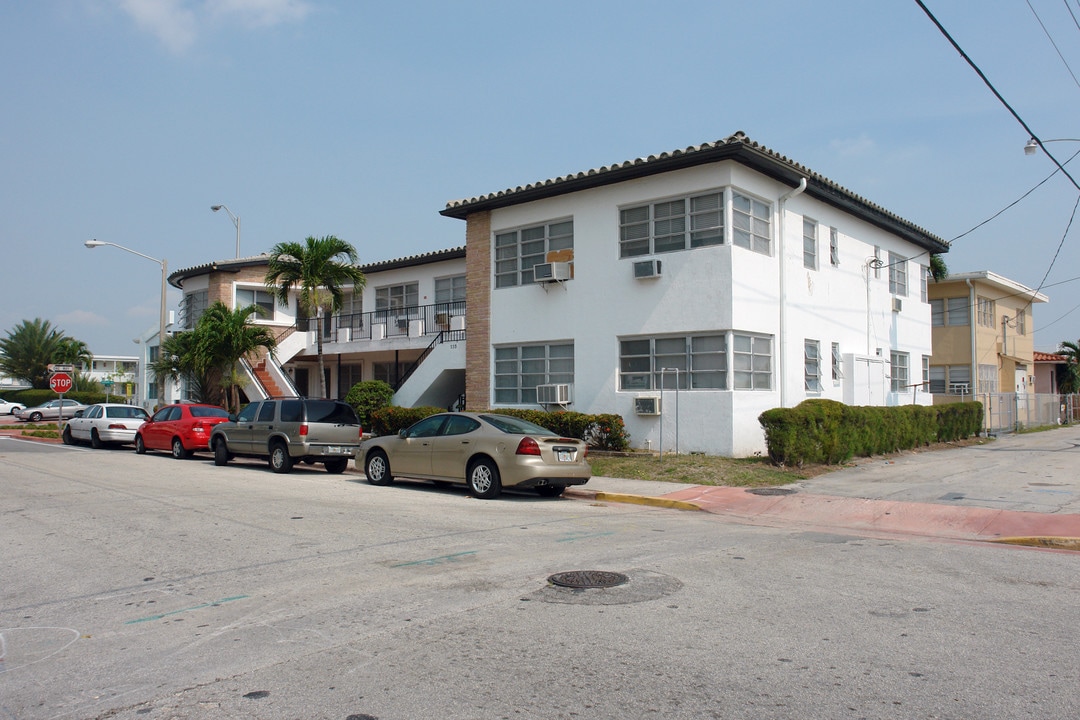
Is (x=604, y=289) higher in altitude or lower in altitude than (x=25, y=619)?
higher

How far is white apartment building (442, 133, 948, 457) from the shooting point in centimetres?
1817

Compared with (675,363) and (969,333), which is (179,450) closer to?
(675,363)

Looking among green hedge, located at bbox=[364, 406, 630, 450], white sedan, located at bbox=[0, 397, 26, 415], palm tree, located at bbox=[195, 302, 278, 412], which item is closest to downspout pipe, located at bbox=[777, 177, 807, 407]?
green hedge, located at bbox=[364, 406, 630, 450]

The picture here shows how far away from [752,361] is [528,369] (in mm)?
5988

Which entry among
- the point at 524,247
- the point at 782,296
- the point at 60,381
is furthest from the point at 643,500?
the point at 60,381

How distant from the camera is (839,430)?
17500 millimetres

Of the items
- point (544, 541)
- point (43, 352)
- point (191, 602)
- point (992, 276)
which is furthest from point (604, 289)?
point (43, 352)

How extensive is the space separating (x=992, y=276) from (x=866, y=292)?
43.0 ft

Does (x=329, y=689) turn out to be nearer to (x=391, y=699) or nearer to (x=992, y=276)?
(x=391, y=699)

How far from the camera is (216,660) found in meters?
5.26

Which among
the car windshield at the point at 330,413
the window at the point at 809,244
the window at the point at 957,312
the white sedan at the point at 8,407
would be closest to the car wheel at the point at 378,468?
the car windshield at the point at 330,413

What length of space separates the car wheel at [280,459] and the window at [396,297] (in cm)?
1193

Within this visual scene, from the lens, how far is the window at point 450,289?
95.2 ft

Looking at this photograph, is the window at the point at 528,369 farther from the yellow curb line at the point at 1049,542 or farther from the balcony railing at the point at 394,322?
the yellow curb line at the point at 1049,542
